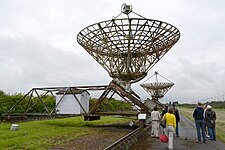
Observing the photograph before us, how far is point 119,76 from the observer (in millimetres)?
21922

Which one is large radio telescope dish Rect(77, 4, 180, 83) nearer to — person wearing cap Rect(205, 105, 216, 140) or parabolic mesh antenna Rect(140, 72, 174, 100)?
person wearing cap Rect(205, 105, 216, 140)

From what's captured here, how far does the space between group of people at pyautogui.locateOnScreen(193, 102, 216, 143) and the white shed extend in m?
10.9

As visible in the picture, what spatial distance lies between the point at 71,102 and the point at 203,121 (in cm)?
1246

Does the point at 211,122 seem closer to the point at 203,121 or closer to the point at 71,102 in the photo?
the point at 203,121

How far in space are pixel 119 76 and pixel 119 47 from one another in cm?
262

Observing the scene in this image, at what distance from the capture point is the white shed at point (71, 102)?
22.2m

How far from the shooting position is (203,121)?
1312 centimetres

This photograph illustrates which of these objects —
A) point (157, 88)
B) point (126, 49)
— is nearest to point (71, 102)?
point (126, 49)

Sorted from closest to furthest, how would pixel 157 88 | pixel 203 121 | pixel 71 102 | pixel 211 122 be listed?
pixel 203 121, pixel 211 122, pixel 71 102, pixel 157 88

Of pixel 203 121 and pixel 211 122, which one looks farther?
pixel 211 122

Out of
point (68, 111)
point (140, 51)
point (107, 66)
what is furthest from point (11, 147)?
point (140, 51)

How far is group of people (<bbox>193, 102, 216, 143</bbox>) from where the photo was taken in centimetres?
1297

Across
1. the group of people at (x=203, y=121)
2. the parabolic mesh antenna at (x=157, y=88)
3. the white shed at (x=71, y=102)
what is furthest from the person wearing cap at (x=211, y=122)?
the parabolic mesh antenna at (x=157, y=88)

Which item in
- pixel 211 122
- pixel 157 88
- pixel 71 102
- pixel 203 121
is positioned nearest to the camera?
pixel 203 121
